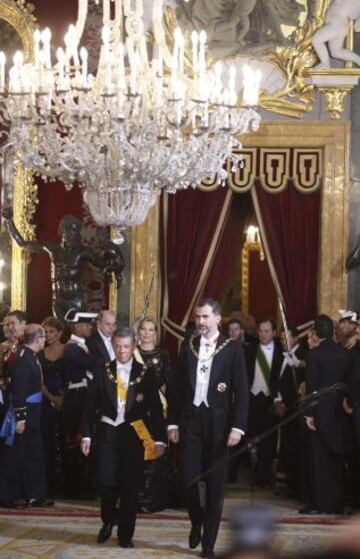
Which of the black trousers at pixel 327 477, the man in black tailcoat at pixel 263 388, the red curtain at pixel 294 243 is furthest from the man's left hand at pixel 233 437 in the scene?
the red curtain at pixel 294 243

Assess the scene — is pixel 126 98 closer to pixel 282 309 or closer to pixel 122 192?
pixel 122 192

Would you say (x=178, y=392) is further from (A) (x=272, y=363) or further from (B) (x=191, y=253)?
(B) (x=191, y=253)

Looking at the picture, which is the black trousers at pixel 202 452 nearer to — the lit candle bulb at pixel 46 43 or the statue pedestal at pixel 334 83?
the lit candle bulb at pixel 46 43

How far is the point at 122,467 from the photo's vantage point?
7.04 metres

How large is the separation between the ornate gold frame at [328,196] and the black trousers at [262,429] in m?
1.28

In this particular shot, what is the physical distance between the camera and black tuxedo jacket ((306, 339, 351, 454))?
8.26m

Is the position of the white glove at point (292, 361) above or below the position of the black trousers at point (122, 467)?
above

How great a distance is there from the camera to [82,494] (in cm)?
909

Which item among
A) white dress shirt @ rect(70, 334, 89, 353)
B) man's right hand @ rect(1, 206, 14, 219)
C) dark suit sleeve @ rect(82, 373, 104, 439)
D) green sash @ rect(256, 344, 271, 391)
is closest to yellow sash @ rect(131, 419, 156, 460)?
dark suit sleeve @ rect(82, 373, 104, 439)

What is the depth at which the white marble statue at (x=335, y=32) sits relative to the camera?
10570mm

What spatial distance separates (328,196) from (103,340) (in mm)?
2910

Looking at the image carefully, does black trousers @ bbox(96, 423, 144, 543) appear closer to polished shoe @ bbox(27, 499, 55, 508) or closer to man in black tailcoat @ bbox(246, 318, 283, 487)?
polished shoe @ bbox(27, 499, 55, 508)

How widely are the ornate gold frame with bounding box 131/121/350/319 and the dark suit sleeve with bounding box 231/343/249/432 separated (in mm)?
3709

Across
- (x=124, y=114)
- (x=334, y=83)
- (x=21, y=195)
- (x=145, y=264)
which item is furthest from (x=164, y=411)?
(x=334, y=83)
